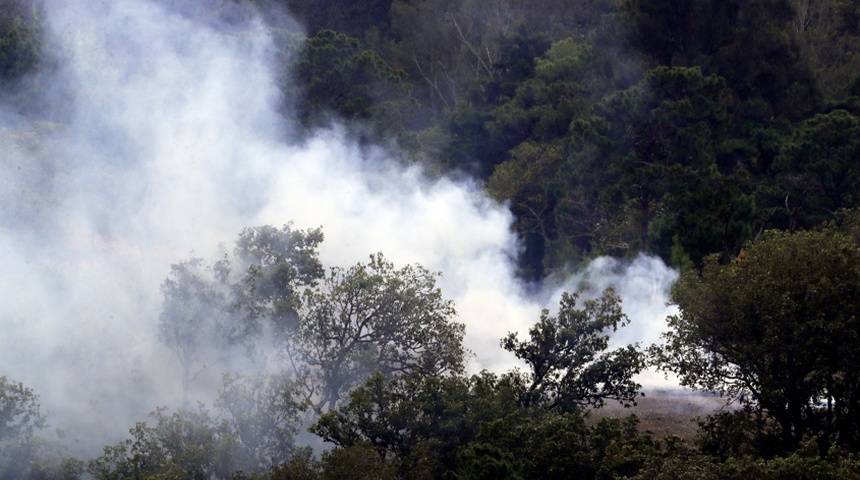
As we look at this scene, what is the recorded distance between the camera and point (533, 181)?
198 feet

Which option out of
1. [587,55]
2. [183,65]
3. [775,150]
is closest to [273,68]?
[183,65]

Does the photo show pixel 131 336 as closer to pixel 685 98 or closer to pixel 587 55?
pixel 685 98

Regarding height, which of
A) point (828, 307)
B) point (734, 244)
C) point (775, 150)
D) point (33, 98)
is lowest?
point (828, 307)

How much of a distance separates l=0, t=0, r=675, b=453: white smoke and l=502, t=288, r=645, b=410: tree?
26.0 ft

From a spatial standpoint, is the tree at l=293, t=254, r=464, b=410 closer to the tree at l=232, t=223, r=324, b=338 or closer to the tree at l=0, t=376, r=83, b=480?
the tree at l=232, t=223, r=324, b=338

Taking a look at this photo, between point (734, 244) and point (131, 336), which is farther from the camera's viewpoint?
point (734, 244)

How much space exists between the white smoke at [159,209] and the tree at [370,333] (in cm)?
600

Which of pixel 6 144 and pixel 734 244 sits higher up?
pixel 6 144

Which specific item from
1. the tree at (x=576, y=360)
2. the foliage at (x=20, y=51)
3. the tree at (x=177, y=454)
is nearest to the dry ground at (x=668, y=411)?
the tree at (x=576, y=360)

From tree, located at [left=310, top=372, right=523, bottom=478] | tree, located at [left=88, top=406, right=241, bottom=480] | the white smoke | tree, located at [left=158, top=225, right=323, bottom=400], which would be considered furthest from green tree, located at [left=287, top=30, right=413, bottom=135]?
tree, located at [left=310, top=372, right=523, bottom=478]

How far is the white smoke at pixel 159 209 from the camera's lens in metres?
40.7

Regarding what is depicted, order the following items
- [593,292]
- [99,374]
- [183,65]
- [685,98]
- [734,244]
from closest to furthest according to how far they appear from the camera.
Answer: [99,374] → [734,244] → [593,292] → [685,98] → [183,65]

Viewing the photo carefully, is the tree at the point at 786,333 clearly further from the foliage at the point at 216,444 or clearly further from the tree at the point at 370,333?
the foliage at the point at 216,444

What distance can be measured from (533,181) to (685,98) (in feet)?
31.5
